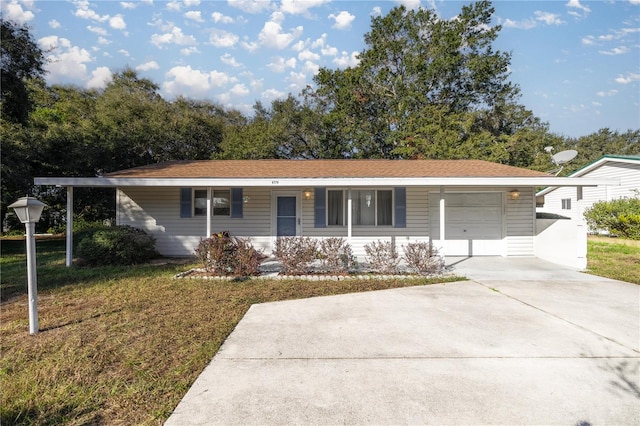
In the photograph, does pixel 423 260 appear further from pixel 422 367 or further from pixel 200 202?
pixel 200 202

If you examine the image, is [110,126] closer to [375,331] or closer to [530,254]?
[375,331]

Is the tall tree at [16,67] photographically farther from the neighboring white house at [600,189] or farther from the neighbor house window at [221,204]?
the neighboring white house at [600,189]

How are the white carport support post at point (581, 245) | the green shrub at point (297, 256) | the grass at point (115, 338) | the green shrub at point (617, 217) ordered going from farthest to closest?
1. the green shrub at point (617, 217)
2. the white carport support post at point (581, 245)
3. the green shrub at point (297, 256)
4. the grass at point (115, 338)

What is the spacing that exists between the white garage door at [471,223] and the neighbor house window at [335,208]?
109 inches

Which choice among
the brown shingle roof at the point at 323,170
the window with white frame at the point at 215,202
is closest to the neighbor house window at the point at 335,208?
the brown shingle roof at the point at 323,170

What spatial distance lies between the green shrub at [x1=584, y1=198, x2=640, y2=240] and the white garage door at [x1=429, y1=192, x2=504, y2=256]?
6.43 meters

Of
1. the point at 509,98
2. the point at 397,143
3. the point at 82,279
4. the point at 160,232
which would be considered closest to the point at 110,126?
the point at 160,232

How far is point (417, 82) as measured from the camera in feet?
65.7

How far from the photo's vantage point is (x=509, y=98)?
66.1ft

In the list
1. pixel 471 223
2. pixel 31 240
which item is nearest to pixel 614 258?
pixel 471 223

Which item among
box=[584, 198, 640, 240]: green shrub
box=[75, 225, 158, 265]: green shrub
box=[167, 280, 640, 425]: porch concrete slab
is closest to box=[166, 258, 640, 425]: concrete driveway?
box=[167, 280, 640, 425]: porch concrete slab

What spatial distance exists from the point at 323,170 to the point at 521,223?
20.6 ft

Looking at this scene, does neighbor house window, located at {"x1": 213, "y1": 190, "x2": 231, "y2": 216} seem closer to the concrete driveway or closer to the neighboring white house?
the concrete driveway

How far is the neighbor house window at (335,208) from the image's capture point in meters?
10.0
